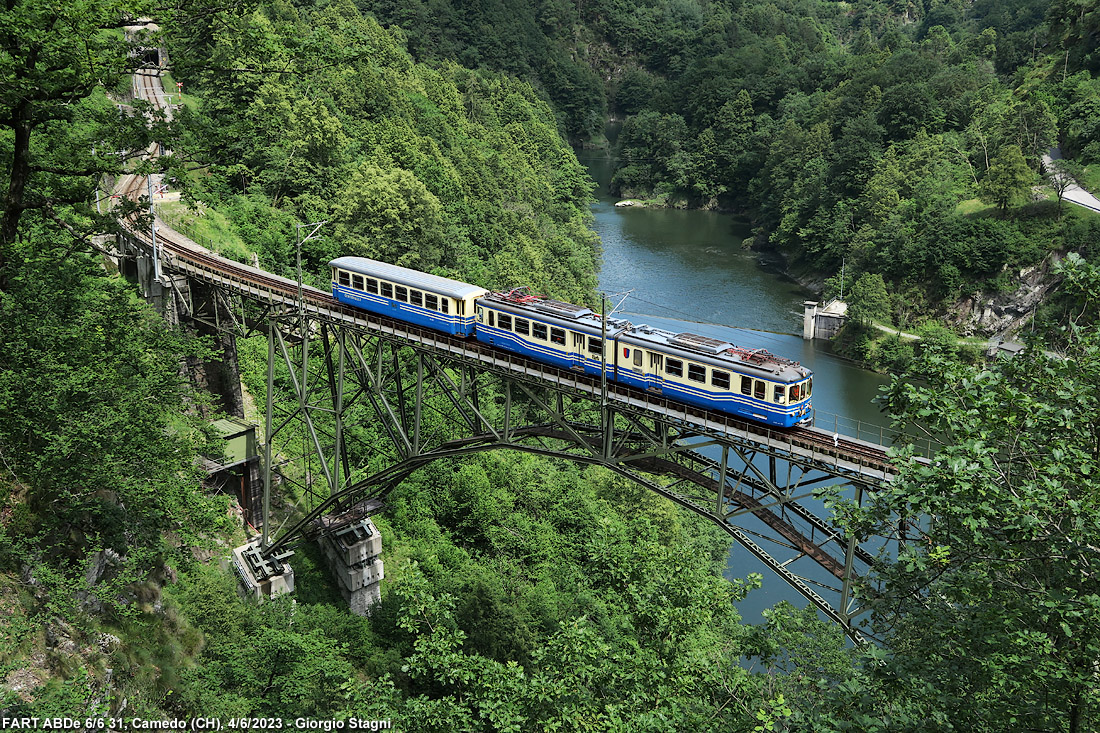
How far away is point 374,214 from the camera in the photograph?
5700 cm

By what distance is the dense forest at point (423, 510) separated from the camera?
45.3 feet

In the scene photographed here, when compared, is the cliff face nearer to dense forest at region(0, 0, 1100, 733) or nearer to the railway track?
dense forest at region(0, 0, 1100, 733)

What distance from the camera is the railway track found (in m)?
24.5

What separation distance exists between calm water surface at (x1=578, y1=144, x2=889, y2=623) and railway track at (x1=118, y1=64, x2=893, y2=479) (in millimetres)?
22072

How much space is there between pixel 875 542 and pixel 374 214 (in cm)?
3573

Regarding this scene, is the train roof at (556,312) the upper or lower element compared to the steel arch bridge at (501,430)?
upper

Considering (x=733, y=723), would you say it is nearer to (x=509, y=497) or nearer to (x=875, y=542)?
(x=509, y=497)

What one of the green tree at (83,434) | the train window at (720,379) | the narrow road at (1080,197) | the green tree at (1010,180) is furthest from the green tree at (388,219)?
the narrow road at (1080,197)

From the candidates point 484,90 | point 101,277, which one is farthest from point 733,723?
point 484,90

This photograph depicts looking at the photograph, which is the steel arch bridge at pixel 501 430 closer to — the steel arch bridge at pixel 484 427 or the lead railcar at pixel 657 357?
the steel arch bridge at pixel 484 427

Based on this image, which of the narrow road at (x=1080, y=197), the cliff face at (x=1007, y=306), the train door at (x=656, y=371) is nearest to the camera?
the train door at (x=656, y=371)

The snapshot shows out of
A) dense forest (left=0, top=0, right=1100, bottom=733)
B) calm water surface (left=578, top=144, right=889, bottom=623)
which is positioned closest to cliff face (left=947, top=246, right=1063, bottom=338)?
dense forest (left=0, top=0, right=1100, bottom=733)

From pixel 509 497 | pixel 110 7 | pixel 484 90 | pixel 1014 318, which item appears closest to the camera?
pixel 110 7

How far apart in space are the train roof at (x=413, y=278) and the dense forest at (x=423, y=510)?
6.59 meters
